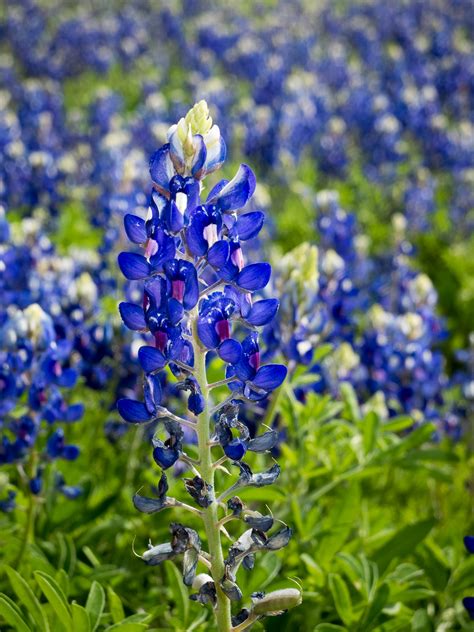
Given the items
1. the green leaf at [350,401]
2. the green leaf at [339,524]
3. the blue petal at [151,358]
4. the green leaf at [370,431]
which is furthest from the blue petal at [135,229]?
the green leaf at [350,401]

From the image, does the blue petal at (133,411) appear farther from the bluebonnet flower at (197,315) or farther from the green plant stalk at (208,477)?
the green plant stalk at (208,477)

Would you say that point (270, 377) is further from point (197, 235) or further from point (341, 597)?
point (341, 597)

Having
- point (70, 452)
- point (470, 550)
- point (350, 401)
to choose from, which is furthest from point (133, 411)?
point (350, 401)

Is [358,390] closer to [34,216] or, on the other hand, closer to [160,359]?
[160,359]

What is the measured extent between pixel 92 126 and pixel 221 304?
6.55 m

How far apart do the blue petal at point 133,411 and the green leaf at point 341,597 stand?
830mm

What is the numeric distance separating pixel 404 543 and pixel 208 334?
3.94 ft

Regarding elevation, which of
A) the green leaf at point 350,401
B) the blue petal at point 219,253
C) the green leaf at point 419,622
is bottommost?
the green leaf at point 419,622

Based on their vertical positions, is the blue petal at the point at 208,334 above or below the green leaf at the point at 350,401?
below

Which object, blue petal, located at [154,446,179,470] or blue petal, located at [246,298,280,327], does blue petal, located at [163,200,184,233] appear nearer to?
blue petal, located at [246,298,280,327]

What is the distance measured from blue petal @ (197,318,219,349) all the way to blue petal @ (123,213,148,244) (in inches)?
8.0

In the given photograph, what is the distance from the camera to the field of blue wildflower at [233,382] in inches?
64.4

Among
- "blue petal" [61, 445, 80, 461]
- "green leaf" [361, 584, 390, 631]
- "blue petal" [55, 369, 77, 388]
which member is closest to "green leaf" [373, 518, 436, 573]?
"green leaf" [361, 584, 390, 631]

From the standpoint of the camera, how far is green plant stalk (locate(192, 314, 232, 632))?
1.63 meters
